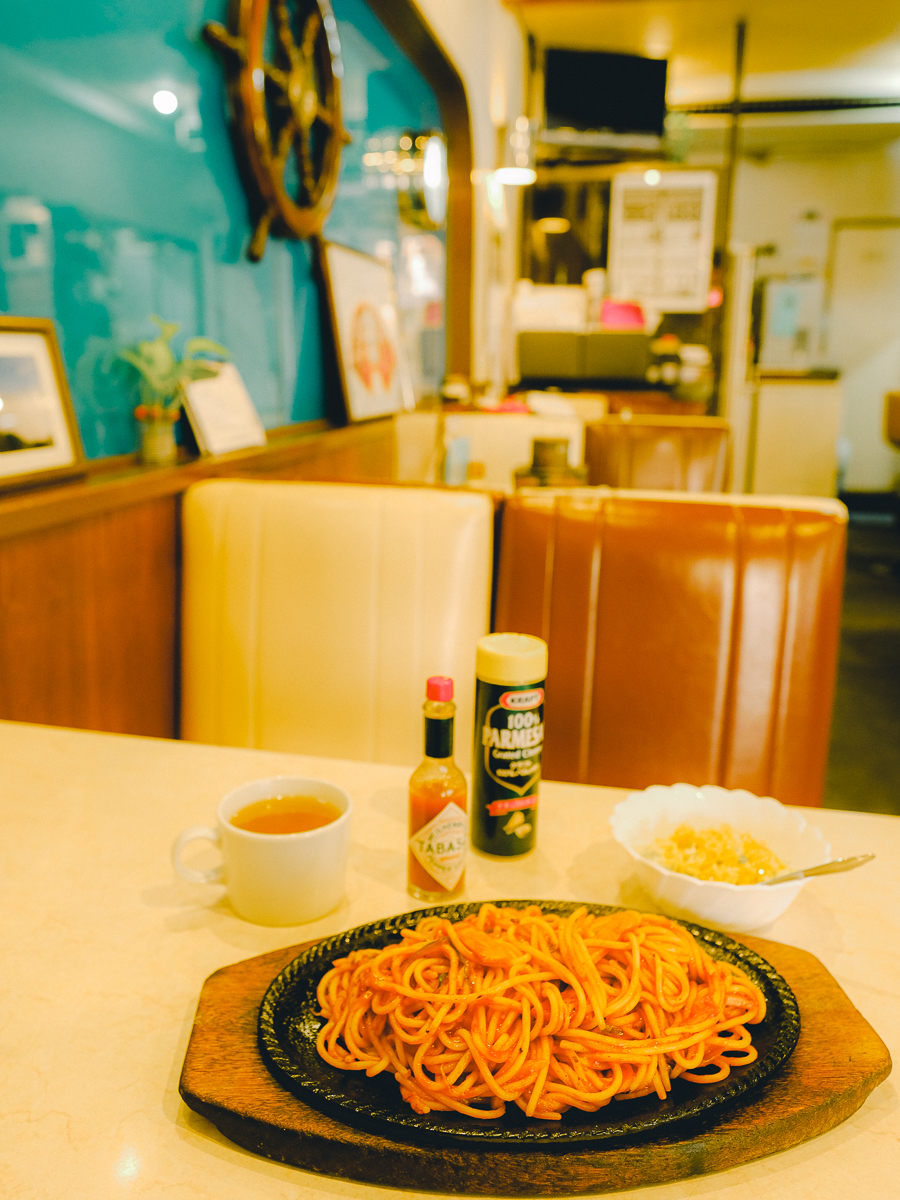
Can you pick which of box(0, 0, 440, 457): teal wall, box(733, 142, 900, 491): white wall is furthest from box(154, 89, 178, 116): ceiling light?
box(733, 142, 900, 491): white wall

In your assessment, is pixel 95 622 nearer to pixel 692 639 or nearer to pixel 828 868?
pixel 692 639

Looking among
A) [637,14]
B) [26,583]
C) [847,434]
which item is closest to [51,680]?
[26,583]

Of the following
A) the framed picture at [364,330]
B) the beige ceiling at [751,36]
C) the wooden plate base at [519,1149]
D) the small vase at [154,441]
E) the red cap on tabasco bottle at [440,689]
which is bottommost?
the wooden plate base at [519,1149]

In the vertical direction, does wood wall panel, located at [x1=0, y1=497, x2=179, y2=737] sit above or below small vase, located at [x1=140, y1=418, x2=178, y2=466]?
below

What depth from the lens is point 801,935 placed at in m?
0.77

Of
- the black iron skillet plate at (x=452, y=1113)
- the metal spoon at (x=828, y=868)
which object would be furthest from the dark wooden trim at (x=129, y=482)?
the metal spoon at (x=828, y=868)

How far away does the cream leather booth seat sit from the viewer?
156 centimetres

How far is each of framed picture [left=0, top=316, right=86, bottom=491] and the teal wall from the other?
8 cm

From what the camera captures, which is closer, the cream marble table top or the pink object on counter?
the cream marble table top

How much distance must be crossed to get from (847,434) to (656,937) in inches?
404

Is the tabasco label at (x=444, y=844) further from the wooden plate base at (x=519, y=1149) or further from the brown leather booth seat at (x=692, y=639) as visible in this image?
the brown leather booth seat at (x=692, y=639)

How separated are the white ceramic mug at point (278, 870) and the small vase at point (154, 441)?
1.25 m

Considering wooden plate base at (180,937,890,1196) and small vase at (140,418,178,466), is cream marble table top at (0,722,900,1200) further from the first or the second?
small vase at (140,418,178,466)

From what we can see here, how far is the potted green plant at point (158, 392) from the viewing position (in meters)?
1.82
